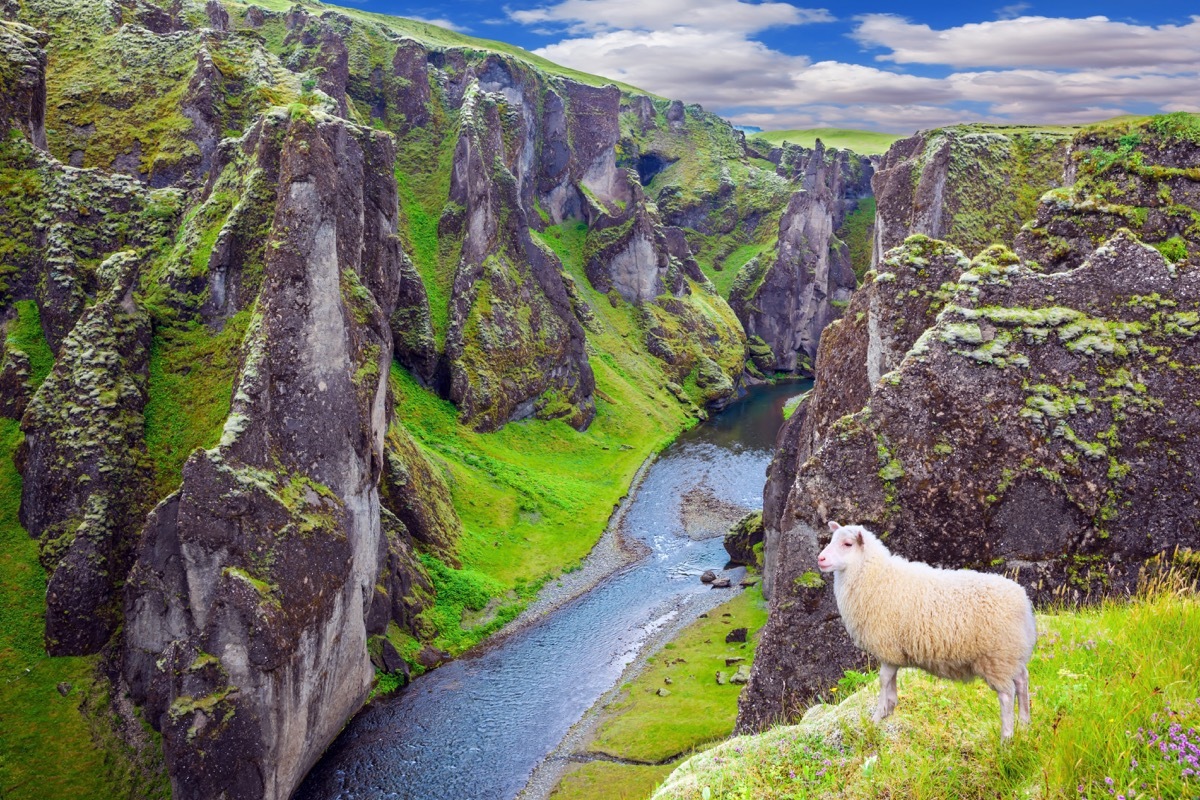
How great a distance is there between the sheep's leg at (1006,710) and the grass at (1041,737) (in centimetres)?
19

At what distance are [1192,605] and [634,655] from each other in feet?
166

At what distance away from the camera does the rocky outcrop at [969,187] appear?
76.6 meters

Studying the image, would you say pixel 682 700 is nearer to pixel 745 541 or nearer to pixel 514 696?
pixel 514 696

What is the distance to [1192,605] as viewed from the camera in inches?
482

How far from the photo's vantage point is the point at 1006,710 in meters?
11.2

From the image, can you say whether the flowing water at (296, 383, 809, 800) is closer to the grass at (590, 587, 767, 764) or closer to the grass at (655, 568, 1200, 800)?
the grass at (590, 587, 767, 764)

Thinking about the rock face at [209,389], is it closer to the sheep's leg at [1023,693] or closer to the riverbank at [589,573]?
the riverbank at [589,573]

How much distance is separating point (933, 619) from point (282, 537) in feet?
120

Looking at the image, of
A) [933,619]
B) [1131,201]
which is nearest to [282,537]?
[933,619]

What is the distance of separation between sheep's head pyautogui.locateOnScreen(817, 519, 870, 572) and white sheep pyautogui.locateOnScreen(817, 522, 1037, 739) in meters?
0.02

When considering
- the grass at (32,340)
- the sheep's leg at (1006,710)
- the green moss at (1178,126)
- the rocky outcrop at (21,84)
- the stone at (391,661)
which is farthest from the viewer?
the rocky outcrop at (21,84)

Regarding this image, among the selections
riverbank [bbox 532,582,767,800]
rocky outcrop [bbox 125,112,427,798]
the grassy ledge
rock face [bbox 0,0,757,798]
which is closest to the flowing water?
riverbank [bbox 532,582,767,800]

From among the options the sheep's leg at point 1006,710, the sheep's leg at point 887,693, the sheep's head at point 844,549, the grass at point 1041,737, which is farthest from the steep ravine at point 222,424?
the sheep's leg at point 1006,710

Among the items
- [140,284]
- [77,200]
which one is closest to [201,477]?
[140,284]
